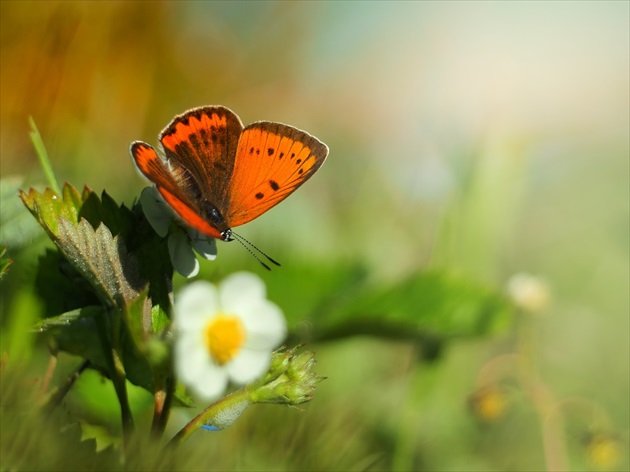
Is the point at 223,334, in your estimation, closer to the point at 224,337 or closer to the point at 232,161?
the point at 224,337

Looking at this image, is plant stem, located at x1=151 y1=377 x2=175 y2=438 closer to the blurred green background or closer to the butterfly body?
the blurred green background

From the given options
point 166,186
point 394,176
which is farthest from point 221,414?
point 394,176

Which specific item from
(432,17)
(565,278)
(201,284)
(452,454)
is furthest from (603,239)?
(201,284)

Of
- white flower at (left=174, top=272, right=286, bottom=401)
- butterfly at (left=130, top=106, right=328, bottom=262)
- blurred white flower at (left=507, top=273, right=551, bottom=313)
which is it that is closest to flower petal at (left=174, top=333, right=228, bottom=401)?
white flower at (left=174, top=272, right=286, bottom=401)

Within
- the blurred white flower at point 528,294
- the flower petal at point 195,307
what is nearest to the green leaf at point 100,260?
the flower petal at point 195,307

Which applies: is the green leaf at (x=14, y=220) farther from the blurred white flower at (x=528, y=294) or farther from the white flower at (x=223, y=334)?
the blurred white flower at (x=528, y=294)

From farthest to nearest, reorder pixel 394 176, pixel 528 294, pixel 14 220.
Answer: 1. pixel 394 176
2. pixel 528 294
3. pixel 14 220
